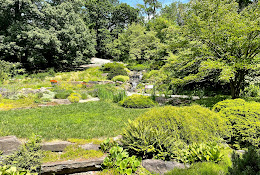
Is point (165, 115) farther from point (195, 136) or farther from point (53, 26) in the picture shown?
point (53, 26)

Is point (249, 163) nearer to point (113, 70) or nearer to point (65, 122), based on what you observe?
point (65, 122)

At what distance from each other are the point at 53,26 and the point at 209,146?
1973cm

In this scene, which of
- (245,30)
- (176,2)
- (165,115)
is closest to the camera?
(165,115)

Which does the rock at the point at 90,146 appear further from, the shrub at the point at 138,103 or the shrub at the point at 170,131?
the shrub at the point at 138,103

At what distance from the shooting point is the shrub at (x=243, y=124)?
360 cm

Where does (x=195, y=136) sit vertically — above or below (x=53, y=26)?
below

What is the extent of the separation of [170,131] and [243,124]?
68.0 inches

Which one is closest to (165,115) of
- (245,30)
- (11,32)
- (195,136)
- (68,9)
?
(195,136)

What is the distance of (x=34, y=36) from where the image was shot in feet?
53.5

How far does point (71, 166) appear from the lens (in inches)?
117

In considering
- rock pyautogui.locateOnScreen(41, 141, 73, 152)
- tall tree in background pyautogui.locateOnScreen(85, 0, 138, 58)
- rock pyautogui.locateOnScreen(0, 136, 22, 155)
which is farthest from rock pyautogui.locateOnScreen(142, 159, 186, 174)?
tall tree in background pyautogui.locateOnScreen(85, 0, 138, 58)

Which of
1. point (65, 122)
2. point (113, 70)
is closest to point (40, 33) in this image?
point (113, 70)

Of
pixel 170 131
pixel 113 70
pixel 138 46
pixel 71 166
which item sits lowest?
pixel 71 166

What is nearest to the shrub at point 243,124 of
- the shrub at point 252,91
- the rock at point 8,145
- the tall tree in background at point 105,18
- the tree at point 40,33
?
the rock at point 8,145
